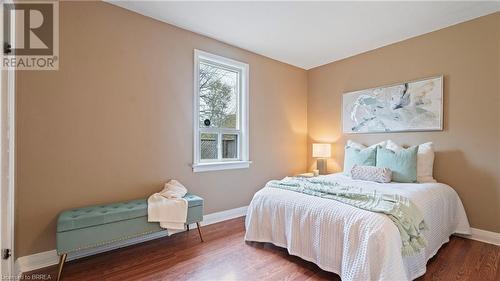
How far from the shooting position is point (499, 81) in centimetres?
250

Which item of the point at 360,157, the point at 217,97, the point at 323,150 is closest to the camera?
the point at 360,157

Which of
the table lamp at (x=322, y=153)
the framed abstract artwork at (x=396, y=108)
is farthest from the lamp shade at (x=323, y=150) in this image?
the framed abstract artwork at (x=396, y=108)

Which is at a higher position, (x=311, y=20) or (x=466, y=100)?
(x=311, y=20)

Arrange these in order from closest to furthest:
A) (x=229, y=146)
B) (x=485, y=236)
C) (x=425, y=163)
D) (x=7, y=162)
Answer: (x=7, y=162)
(x=485, y=236)
(x=425, y=163)
(x=229, y=146)

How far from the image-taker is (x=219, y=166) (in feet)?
10.6

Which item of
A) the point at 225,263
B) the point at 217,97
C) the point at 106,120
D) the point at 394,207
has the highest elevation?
the point at 217,97

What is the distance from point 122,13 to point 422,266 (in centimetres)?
368

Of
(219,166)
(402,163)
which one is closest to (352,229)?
(402,163)

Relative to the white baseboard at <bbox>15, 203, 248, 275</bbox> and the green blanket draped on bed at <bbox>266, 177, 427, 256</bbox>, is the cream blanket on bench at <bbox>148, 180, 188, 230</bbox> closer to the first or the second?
the white baseboard at <bbox>15, 203, 248, 275</bbox>

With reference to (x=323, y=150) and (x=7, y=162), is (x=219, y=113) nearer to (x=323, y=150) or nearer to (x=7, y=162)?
(x=323, y=150)

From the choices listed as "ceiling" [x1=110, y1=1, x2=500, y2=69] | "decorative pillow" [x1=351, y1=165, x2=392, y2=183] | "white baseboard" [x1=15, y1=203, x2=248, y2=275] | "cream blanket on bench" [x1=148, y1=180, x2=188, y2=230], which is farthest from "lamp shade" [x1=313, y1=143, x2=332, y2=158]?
"white baseboard" [x1=15, y1=203, x2=248, y2=275]

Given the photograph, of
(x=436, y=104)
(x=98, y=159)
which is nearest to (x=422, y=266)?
(x=436, y=104)

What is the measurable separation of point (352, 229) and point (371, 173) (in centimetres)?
136

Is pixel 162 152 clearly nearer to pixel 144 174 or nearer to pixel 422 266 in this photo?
pixel 144 174
